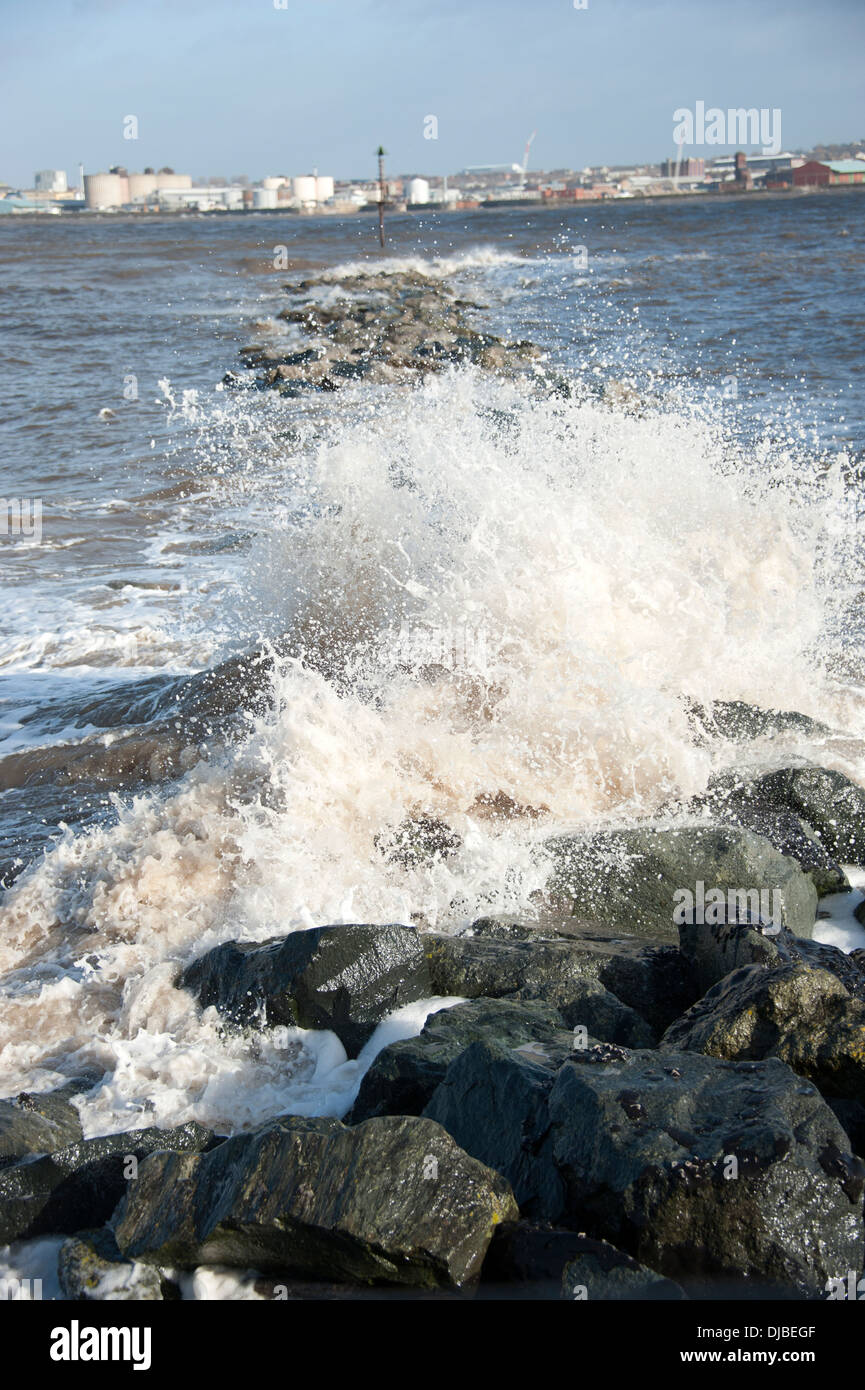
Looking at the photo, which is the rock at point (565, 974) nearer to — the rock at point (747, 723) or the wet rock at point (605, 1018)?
the wet rock at point (605, 1018)

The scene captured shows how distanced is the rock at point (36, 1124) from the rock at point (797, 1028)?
1889 mm

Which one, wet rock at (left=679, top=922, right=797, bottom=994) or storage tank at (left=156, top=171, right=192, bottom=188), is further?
storage tank at (left=156, top=171, right=192, bottom=188)

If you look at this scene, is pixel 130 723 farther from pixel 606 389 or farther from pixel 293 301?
pixel 293 301

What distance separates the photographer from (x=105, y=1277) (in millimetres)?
2953

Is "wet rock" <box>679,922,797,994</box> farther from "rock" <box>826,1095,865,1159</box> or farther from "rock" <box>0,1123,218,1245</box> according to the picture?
"rock" <box>0,1123,218,1245</box>

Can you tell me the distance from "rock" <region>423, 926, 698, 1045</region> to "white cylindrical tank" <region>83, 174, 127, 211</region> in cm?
14743

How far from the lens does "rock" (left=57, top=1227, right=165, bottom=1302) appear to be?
9.62 ft

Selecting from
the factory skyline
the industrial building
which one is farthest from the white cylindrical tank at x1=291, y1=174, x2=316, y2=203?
the industrial building

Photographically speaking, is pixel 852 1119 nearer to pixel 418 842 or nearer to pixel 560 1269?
pixel 560 1269

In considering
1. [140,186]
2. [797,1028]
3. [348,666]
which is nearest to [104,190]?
[140,186]

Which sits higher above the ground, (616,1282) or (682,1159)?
(682,1159)

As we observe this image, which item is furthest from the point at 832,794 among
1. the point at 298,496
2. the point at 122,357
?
the point at 122,357

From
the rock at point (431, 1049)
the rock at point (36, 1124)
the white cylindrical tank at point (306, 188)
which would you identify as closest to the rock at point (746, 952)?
the rock at point (431, 1049)

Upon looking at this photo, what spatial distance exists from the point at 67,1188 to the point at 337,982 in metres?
1.13
